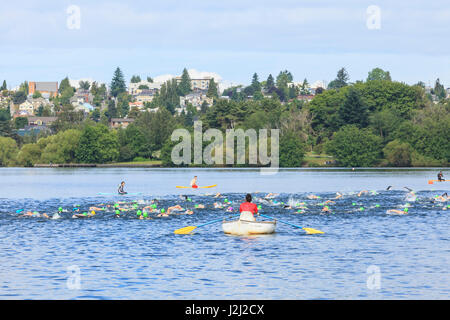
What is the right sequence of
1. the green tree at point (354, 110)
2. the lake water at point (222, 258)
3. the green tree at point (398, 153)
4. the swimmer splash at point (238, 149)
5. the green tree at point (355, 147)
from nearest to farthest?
the lake water at point (222, 258) < the green tree at point (398, 153) < the green tree at point (355, 147) < the swimmer splash at point (238, 149) < the green tree at point (354, 110)

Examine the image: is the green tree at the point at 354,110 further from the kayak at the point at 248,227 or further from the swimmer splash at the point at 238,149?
the kayak at the point at 248,227

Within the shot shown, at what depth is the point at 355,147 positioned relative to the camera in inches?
7180

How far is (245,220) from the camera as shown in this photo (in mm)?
41688

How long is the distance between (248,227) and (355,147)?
14430cm

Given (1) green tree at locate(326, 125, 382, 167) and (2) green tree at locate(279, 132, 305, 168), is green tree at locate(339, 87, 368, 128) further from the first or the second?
(2) green tree at locate(279, 132, 305, 168)

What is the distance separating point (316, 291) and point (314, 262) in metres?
6.29

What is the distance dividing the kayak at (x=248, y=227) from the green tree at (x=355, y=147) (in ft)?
469

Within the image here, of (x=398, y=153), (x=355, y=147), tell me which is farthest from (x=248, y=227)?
(x=398, y=153)

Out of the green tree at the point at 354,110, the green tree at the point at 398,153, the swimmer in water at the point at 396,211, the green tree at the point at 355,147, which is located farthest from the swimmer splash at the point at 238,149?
the swimmer in water at the point at 396,211

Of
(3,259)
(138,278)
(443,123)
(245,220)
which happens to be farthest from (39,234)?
(443,123)

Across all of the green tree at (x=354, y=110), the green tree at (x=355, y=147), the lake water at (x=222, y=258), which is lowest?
the lake water at (x=222, y=258)

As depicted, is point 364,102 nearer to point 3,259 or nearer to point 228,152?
point 228,152

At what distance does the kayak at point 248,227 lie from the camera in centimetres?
4186

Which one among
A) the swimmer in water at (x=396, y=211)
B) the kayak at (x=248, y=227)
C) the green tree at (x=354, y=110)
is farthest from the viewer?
the green tree at (x=354, y=110)
